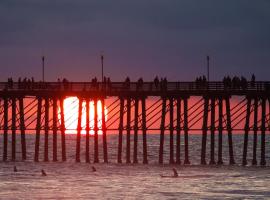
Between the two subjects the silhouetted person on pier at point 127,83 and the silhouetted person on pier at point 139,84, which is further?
the silhouetted person on pier at point 127,83

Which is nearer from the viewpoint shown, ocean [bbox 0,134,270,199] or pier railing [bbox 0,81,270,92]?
ocean [bbox 0,134,270,199]

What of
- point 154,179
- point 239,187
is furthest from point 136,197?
point 154,179

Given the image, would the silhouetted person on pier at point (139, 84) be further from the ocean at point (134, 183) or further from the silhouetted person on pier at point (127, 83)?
the ocean at point (134, 183)

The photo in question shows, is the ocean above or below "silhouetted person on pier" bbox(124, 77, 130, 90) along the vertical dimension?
below

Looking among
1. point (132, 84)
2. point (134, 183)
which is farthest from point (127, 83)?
point (134, 183)

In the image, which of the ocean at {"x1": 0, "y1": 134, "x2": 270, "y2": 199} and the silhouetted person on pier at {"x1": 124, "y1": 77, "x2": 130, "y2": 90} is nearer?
the ocean at {"x1": 0, "y1": 134, "x2": 270, "y2": 199}

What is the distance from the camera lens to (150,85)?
71.8 metres

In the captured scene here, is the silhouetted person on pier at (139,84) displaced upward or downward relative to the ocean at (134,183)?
upward

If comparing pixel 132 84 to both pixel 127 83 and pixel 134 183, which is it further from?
pixel 134 183

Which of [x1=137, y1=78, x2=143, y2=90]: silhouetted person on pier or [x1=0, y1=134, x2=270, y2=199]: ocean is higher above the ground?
[x1=137, y1=78, x2=143, y2=90]: silhouetted person on pier

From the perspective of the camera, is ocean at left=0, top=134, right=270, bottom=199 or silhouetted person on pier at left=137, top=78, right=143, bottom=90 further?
silhouetted person on pier at left=137, top=78, right=143, bottom=90

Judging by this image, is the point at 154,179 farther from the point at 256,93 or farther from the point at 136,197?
the point at 256,93

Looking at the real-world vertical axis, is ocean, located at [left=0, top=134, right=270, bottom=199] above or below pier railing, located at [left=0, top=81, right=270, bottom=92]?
below

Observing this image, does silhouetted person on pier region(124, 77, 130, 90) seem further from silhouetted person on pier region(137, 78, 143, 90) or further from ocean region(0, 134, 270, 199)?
ocean region(0, 134, 270, 199)
